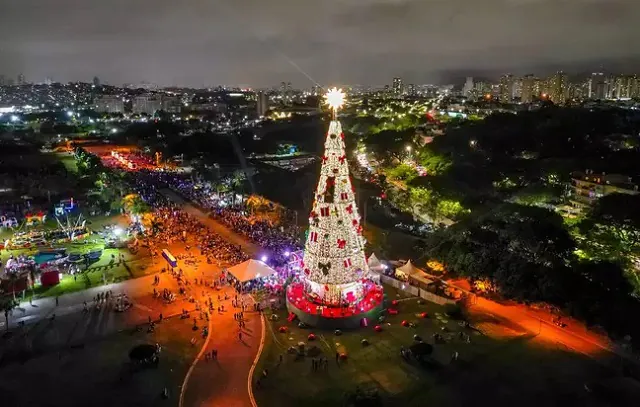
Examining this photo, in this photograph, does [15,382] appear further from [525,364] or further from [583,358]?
[583,358]

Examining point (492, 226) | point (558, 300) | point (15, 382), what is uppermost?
point (492, 226)

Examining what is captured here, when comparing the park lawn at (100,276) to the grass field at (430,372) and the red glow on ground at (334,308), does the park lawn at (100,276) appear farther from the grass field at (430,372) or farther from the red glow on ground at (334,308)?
the grass field at (430,372)

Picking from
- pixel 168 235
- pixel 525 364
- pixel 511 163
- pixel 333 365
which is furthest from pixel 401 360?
pixel 511 163

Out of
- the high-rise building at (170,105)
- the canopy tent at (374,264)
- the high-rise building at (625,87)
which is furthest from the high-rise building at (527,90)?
the canopy tent at (374,264)

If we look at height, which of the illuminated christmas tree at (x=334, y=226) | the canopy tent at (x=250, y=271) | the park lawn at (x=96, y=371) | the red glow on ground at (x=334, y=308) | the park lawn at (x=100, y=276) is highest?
the illuminated christmas tree at (x=334, y=226)

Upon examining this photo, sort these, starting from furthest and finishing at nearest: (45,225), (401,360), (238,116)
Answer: (238,116)
(45,225)
(401,360)

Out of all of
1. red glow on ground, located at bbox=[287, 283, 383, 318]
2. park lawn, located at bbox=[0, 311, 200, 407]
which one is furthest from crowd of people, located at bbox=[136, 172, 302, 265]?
park lawn, located at bbox=[0, 311, 200, 407]

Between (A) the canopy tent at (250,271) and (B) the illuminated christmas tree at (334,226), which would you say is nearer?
(B) the illuminated christmas tree at (334,226)
